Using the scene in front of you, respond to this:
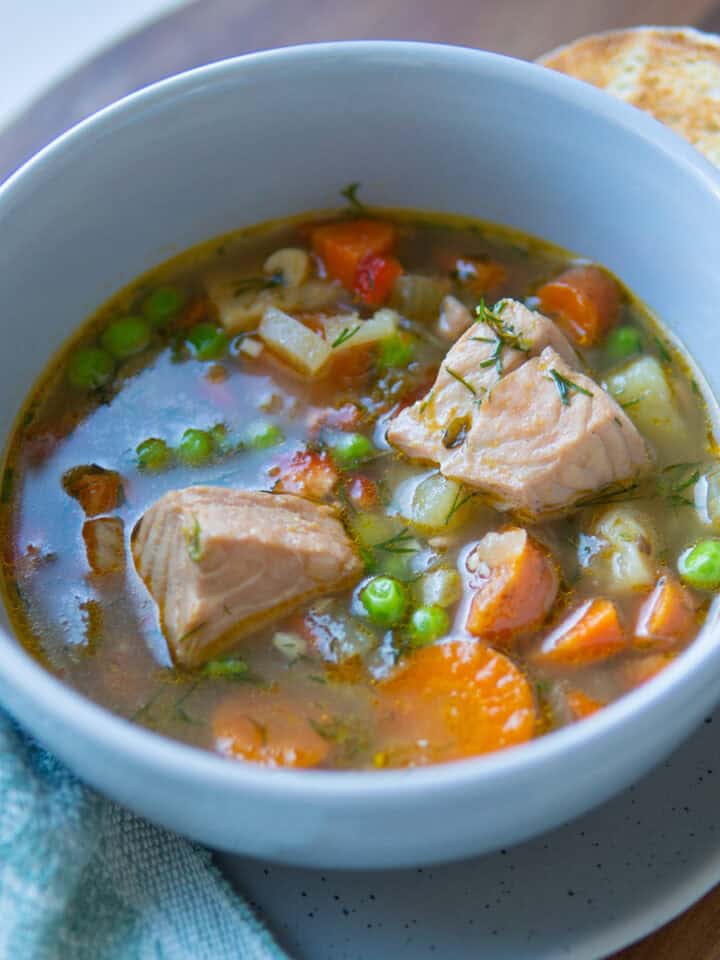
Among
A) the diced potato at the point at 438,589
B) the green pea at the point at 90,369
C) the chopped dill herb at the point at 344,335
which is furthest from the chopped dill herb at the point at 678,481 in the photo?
the green pea at the point at 90,369

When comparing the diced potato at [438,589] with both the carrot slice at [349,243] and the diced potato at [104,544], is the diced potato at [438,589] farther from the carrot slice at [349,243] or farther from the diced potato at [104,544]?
the carrot slice at [349,243]

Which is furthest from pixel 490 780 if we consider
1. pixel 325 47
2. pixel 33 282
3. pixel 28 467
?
pixel 325 47

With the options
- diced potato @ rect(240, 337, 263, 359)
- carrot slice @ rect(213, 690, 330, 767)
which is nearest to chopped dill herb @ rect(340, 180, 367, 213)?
diced potato @ rect(240, 337, 263, 359)

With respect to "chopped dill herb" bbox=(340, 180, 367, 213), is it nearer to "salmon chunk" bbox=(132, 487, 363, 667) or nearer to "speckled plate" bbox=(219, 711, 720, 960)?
"salmon chunk" bbox=(132, 487, 363, 667)

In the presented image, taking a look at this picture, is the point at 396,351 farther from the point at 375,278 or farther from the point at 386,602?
the point at 386,602

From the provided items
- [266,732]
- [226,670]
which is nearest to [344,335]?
[226,670]

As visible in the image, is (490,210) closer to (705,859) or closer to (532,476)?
(532,476)
